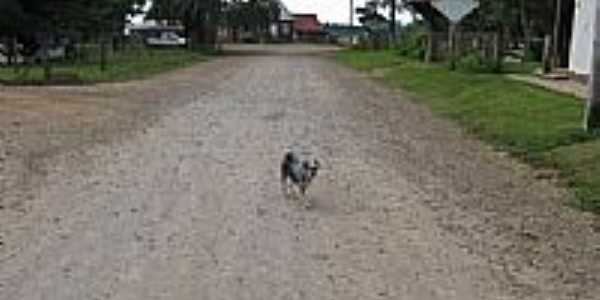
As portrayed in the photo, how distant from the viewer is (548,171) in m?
15.5

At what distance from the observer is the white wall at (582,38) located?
3459cm

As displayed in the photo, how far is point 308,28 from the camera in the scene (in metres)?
159

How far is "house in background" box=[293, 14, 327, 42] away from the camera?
147 m

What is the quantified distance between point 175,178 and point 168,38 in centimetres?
8254

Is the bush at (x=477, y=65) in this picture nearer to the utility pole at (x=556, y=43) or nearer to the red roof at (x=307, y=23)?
the utility pole at (x=556, y=43)

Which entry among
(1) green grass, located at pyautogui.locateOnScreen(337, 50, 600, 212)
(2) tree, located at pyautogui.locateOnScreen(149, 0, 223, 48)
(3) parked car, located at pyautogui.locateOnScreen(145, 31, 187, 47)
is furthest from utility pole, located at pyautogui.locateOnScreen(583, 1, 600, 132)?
(3) parked car, located at pyautogui.locateOnScreen(145, 31, 187, 47)

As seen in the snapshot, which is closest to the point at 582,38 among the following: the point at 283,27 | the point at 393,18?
the point at 393,18

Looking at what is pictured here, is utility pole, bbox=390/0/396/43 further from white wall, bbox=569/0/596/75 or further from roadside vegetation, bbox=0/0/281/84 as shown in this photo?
white wall, bbox=569/0/596/75

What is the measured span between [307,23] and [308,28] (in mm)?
2780

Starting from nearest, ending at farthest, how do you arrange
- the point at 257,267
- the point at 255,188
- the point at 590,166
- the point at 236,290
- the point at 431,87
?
the point at 236,290, the point at 257,267, the point at 255,188, the point at 590,166, the point at 431,87

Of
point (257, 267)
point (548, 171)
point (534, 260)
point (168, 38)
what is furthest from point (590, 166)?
point (168, 38)

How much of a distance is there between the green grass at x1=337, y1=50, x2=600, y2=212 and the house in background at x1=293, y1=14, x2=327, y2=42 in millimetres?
107487

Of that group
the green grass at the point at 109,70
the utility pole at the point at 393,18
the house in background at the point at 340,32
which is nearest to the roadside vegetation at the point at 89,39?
the green grass at the point at 109,70

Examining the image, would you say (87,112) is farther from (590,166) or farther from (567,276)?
(567,276)
